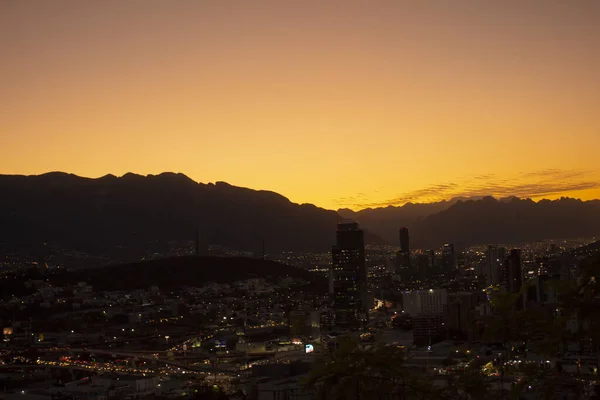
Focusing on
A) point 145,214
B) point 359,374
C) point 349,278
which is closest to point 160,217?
point 145,214

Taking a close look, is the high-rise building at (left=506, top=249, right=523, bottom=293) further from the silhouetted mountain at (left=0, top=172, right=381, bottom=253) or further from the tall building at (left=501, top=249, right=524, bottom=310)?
the silhouetted mountain at (left=0, top=172, right=381, bottom=253)

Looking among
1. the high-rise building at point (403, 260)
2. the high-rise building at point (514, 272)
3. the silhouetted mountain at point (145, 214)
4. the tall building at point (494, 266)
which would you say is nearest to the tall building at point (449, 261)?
the high-rise building at point (403, 260)

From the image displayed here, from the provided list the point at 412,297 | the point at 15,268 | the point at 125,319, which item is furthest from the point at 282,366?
the point at 15,268

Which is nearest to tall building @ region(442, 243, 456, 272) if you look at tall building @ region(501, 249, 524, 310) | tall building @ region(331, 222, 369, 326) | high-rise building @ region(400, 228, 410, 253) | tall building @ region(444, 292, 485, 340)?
high-rise building @ region(400, 228, 410, 253)

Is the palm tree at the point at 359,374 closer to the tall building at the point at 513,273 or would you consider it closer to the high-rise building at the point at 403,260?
the tall building at the point at 513,273

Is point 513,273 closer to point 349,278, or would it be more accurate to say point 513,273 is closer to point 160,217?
point 349,278
